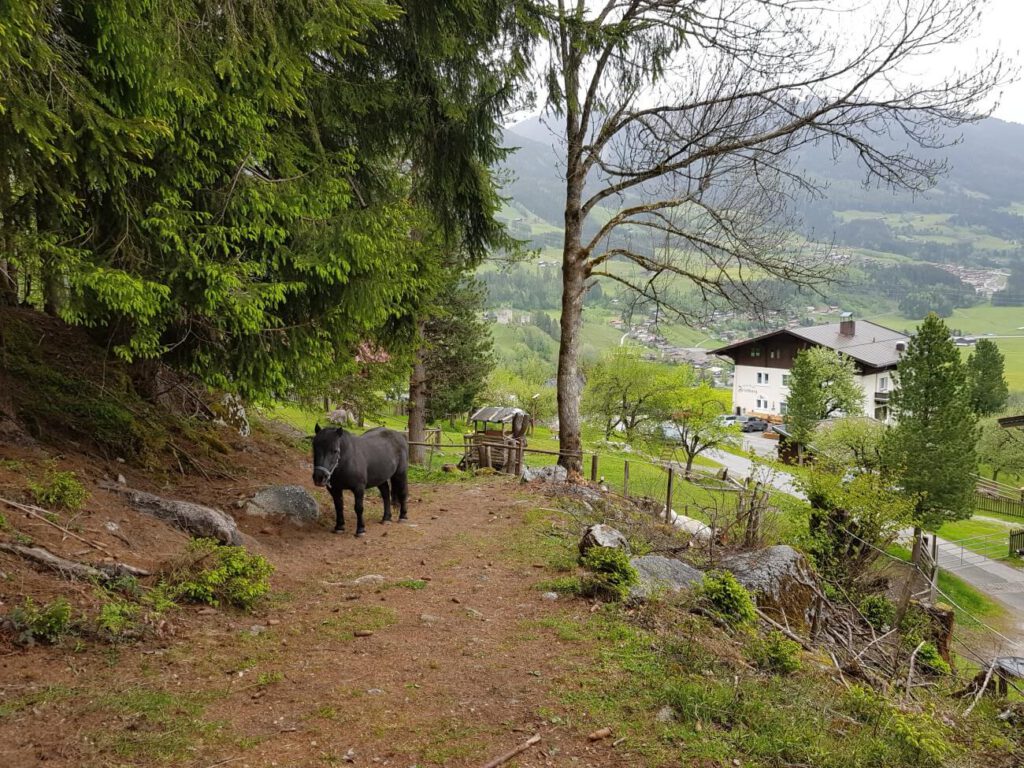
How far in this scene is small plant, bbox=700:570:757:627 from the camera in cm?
596

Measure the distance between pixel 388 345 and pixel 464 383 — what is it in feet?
56.5

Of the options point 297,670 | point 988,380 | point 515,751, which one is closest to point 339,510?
point 297,670

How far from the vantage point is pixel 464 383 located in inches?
1065

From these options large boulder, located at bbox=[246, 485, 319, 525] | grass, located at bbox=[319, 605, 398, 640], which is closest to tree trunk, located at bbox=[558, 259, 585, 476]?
large boulder, located at bbox=[246, 485, 319, 525]

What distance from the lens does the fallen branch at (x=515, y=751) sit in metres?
3.30

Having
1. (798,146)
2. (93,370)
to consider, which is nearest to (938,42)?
(798,146)

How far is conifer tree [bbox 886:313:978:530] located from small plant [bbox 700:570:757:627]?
1037 inches

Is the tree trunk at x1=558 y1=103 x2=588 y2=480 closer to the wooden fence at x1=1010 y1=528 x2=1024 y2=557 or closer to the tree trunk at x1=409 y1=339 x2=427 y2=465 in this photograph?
the tree trunk at x1=409 y1=339 x2=427 y2=465

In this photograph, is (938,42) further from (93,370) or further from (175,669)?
(93,370)

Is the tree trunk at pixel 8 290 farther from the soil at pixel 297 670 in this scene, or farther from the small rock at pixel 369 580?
the small rock at pixel 369 580

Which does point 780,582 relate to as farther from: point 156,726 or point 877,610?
point 156,726

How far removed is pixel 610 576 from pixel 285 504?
5.08 metres

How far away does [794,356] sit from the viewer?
207ft

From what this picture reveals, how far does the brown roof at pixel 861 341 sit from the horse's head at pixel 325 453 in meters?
58.8
